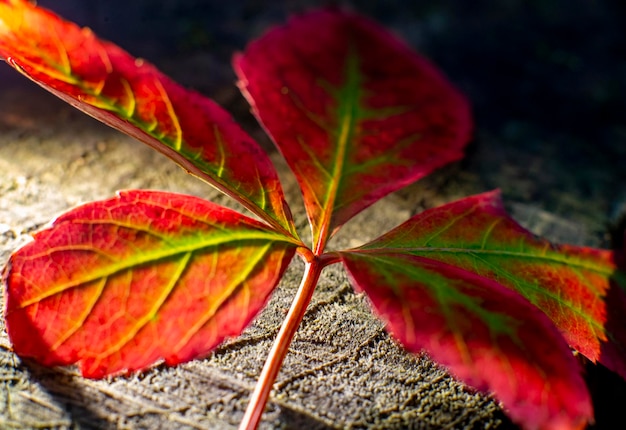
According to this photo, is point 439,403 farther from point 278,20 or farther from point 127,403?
point 278,20

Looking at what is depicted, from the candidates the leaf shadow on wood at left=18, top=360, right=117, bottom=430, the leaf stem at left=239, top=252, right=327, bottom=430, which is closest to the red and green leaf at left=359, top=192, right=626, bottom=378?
the leaf stem at left=239, top=252, right=327, bottom=430

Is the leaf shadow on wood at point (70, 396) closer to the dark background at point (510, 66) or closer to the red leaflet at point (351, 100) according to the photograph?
the red leaflet at point (351, 100)

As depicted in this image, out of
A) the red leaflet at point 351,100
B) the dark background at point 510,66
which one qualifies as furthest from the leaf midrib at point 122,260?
the dark background at point 510,66

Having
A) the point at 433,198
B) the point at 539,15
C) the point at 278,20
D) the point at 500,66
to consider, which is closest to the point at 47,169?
the point at 433,198

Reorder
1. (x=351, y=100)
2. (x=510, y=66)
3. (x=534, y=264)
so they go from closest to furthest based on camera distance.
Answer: (x=351, y=100) < (x=534, y=264) < (x=510, y=66)

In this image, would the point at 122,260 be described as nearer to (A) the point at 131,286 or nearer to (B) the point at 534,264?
(A) the point at 131,286

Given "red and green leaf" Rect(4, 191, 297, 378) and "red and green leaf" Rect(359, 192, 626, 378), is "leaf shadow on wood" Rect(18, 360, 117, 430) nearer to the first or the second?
"red and green leaf" Rect(4, 191, 297, 378)

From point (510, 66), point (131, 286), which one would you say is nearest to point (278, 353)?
point (131, 286)
